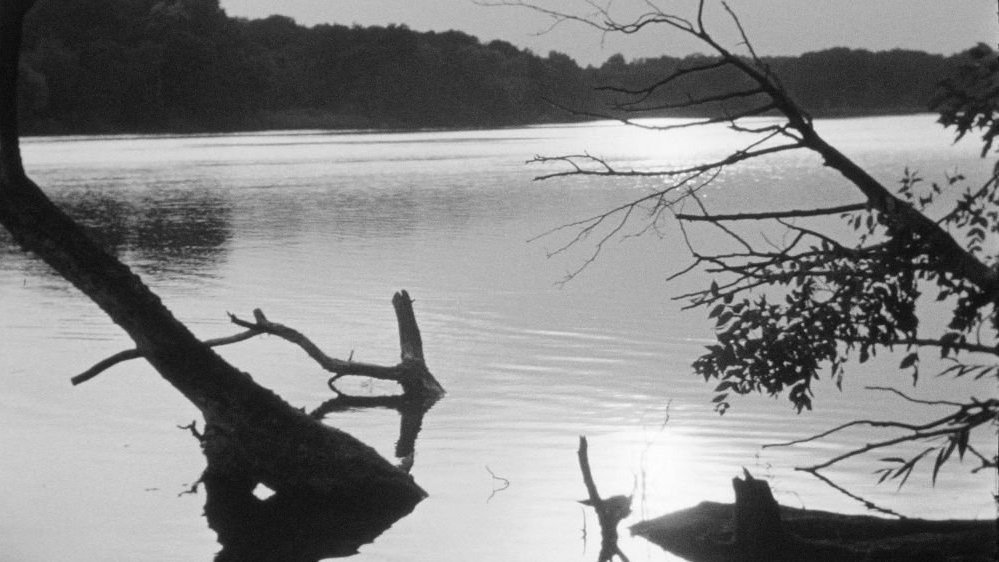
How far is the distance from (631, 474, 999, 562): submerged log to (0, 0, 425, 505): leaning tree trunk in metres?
2.89

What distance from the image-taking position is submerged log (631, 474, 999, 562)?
684cm

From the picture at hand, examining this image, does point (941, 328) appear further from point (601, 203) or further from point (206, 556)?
point (601, 203)

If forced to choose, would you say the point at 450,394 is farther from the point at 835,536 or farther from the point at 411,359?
the point at 835,536

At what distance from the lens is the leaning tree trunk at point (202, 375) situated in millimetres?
8695

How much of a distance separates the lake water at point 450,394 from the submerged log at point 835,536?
136 cm

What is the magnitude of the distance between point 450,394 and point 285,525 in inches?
188

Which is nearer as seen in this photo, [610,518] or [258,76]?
[610,518]

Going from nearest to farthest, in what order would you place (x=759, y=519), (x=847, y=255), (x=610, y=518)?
(x=847, y=255), (x=759, y=519), (x=610, y=518)

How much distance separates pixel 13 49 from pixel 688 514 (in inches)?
206

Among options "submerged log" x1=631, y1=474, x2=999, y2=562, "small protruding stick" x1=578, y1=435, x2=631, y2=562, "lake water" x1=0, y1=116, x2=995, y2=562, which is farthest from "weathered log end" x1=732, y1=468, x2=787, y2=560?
"lake water" x1=0, y1=116, x2=995, y2=562

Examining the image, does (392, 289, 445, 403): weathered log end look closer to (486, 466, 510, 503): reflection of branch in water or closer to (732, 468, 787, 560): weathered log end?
(486, 466, 510, 503): reflection of branch in water

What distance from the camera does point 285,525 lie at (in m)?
9.60

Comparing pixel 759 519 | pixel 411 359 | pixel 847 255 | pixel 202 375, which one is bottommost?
pixel 411 359

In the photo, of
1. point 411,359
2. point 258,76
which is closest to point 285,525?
point 411,359
